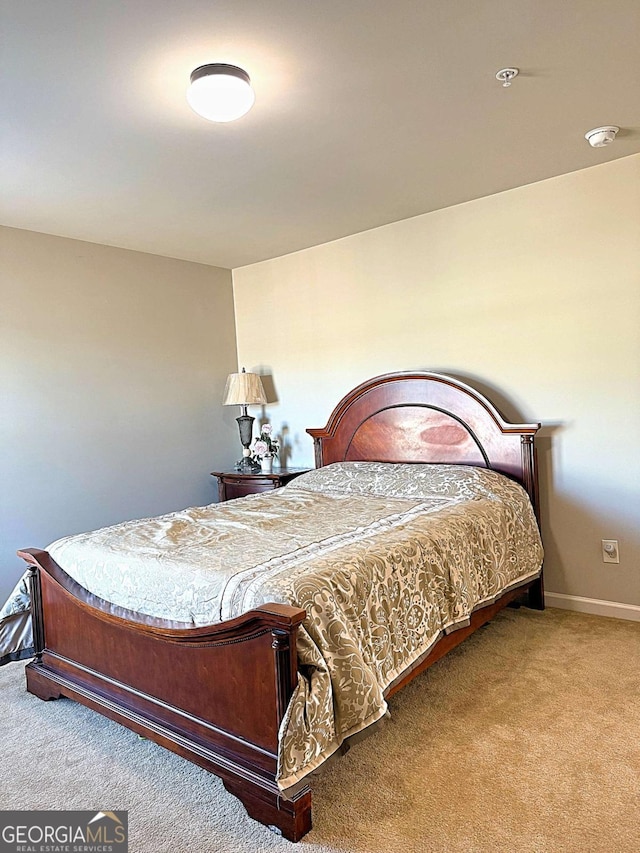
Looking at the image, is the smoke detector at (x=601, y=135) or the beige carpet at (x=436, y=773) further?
the smoke detector at (x=601, y=135)

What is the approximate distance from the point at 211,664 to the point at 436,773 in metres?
0.81

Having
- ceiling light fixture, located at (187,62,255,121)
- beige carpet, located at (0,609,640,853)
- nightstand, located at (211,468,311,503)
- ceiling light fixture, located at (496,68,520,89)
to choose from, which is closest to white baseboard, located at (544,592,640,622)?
beige carpet, located at (0,609,640,853)

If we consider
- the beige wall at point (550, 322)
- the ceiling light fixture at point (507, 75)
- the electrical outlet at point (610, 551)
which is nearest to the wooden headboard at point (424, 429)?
the beige wall at point (550, 322)

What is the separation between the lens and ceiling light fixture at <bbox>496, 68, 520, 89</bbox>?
2092mm

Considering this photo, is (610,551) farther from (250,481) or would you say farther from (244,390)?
(244,390)

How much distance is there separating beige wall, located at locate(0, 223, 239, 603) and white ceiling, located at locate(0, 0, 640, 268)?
0.40 m

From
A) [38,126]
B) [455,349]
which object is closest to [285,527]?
[455,349]

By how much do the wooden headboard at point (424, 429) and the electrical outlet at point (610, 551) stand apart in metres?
0.41

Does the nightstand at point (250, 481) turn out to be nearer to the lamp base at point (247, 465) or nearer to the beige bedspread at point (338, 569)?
the lamp base at point (247, 465)

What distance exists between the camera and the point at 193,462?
449 cm

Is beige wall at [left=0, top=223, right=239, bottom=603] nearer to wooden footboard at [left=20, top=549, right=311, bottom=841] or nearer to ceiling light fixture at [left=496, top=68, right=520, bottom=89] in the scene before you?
wooden footboard at [left=20, top=549, right=311, bottom=841]

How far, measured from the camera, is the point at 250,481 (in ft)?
13.8

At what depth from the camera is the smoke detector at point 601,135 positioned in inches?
103

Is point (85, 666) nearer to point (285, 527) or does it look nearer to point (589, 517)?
point (285, 527)
